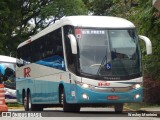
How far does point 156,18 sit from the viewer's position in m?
22.8

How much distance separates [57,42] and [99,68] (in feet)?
9.57

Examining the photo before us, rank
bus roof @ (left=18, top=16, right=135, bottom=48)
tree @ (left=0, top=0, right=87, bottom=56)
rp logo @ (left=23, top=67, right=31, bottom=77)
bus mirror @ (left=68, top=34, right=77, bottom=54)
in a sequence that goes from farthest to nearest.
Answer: tree @ (left=0, top=0, right=87, bottom=56), rp logo @ (left=23, top=67, right=31, bottom=77), bus roof @ (left=18, top=16, right=135, bottom=48), bus mirror @ (left=68, top=34, right=77, bottom=54)

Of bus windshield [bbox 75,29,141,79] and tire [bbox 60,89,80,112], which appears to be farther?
tire [bbox 60,89,80,112]

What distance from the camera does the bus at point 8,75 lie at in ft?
123

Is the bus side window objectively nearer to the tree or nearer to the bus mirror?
the bus mirror

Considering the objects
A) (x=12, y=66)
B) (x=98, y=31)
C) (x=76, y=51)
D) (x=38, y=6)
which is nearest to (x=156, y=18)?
(x=98, y=31)

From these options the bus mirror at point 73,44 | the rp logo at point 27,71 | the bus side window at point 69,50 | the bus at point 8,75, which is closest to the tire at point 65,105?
the bus side window at point 69,50

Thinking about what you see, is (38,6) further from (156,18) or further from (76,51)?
(76,51)

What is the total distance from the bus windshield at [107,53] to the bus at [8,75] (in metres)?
Result: 19.0

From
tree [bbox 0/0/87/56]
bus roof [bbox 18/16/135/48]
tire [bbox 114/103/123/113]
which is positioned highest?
tree [bbox 0/0/87/56]

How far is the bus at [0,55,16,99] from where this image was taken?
37469mm

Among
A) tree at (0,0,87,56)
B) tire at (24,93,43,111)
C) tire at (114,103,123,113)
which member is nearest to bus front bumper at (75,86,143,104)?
tire at (114,103,123,113)

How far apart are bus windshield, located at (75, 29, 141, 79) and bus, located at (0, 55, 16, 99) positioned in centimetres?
1903

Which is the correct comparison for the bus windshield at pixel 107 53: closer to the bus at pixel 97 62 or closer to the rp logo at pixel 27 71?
the bus at pixel 97 62
